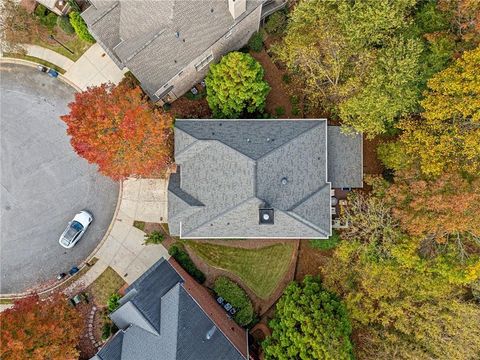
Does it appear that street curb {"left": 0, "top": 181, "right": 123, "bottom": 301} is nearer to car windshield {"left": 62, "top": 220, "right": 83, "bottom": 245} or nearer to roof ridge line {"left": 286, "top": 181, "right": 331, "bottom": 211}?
car windshield {"left": 62, "top": 220, "right": 83, "bottom": 245}

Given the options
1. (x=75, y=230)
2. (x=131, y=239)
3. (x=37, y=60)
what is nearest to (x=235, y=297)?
(x=131, y=239)

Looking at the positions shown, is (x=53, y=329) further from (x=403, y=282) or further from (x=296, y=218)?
(x=403, y=282)

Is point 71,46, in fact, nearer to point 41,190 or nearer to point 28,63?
point 28,63

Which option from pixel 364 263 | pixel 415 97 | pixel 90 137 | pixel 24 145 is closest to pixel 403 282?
pixel 364 263

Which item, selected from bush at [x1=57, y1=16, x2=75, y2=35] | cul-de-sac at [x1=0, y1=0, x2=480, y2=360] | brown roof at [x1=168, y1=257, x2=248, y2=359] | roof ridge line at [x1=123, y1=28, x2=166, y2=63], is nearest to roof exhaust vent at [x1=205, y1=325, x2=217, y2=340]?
cul-de-sac at [x1=0, y1=0, x2=480, y2=360]

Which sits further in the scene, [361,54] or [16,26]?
[16,26]
